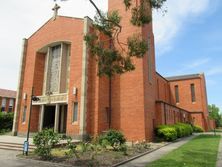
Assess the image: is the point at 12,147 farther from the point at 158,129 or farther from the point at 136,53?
the point at 158,129

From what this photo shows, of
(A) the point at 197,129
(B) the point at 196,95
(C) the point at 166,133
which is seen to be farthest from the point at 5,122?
(B) the point at 196,95

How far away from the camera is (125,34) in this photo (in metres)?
21.8

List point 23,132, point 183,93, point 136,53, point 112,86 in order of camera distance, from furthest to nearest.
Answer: point 183,93
point 23,132
point 112,86
point 136,53

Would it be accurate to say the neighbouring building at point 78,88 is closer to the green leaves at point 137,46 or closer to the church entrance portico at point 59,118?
the church entrance portico at point 59,118

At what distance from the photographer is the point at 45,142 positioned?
11.2m

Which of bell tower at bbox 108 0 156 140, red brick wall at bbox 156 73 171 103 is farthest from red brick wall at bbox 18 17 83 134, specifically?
red brick wall at bbox 156 73 171 103

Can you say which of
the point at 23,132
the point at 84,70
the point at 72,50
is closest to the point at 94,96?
the point at 84,70

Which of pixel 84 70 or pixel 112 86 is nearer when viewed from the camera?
pixel 84 70

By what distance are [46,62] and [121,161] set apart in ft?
59.3

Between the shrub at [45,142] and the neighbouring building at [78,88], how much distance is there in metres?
6.87

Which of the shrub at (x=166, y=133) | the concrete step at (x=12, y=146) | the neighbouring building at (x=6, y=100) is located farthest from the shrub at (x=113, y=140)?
the neighbouring building at (x=6, y=100)

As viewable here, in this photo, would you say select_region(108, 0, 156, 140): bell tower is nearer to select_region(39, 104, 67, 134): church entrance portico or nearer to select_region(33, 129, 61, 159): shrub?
select_region(39, 104, 67, 134): church entrance portico

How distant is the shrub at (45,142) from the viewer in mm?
10953

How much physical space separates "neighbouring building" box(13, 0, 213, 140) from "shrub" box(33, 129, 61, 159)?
687 cm
